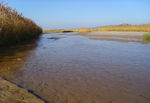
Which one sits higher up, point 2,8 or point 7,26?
point 2,8

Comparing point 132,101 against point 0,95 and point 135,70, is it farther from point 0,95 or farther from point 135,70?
point 0,95

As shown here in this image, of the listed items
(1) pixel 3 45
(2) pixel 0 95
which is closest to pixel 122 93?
(2) pixel 0 95

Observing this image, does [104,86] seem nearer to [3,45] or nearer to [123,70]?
[123,70]

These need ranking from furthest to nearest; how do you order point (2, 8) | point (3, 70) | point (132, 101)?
1. point (2, 8)
2. point (3, 70)
3. point (132, 101)

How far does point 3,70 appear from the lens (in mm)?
3686

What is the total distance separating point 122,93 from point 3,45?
24.5 ft

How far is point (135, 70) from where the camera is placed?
12.5 feet

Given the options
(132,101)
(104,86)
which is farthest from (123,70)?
(132,101)

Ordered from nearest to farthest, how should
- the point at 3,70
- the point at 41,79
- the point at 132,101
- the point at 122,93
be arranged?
1. the point at 132,101
2. the point at 122,93
3. the point at 41,79
4. the point at 3,70

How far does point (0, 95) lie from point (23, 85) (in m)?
0.60

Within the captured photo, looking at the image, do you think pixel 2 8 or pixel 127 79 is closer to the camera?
pixel 127 79

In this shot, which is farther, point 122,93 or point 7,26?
point 7,26

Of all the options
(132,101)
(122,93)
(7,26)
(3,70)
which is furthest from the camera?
(7,26)

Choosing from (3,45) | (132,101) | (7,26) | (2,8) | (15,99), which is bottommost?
(132,101)
